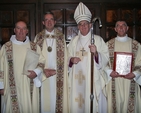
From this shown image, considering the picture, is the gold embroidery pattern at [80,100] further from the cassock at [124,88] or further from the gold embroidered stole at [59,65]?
the cassock at [124,88]

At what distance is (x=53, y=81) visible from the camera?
12.8 feet

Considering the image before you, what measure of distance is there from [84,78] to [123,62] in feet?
2.35

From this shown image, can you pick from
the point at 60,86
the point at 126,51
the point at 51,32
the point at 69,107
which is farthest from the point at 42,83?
the point at 126,51

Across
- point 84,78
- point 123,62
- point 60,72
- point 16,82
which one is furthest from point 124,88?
point 16,82

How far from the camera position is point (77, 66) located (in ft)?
12.3

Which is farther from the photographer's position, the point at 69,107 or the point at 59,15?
the point at 59,15

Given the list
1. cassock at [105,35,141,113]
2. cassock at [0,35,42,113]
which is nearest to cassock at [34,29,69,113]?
cassock at [0,35,42,113]

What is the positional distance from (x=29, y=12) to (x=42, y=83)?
1.89 m

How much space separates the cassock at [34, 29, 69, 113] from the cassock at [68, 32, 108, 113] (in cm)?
16

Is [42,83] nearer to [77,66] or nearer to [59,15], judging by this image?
[77,66]

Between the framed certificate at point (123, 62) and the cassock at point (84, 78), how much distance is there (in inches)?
7.7

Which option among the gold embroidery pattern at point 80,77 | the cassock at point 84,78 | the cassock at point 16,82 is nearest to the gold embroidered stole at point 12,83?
the cassock at point 16,82

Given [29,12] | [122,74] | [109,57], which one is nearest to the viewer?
[122,74]

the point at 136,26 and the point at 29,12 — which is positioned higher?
the point at 29,12
